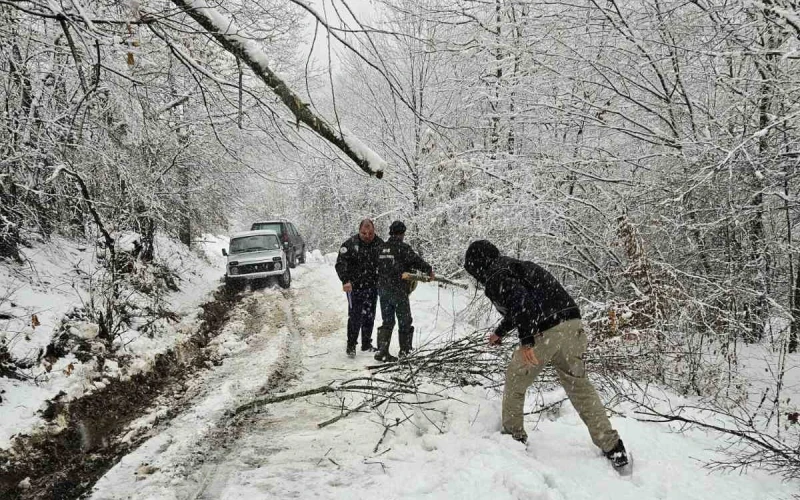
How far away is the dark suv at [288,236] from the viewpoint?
19.9 meters

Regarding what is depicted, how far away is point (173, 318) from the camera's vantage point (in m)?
8.75

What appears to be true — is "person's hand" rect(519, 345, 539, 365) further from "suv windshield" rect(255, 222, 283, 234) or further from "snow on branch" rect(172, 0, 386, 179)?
"suv windshield" rect(255, 222, 283, 234)

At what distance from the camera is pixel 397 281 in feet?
22.2

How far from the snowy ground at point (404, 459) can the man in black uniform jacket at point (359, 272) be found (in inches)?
78.1

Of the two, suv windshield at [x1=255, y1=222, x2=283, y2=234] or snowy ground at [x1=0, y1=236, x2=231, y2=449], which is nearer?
snowy ground at [x1=0, y1=236, x2=231, y2=449]

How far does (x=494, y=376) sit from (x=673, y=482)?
7.21 ft

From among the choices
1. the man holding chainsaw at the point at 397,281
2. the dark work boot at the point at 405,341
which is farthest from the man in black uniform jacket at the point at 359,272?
the dark work boot at the point at 405,341

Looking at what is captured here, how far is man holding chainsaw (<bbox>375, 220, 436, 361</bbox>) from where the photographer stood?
22.0 feet

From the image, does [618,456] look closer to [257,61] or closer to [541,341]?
[541,341]

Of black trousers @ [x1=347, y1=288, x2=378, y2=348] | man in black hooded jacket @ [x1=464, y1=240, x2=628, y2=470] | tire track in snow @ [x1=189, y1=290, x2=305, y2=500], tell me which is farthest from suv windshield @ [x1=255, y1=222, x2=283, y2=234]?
man in black hooded jacket @ [x1=464, y1=240, x2=628, y2=470]

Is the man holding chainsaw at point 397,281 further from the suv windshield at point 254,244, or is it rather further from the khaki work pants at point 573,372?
→ the suv windshield at point 254,244

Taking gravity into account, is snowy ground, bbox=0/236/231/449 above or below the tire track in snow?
above

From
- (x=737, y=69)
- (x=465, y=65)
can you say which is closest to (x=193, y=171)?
(x=465, y=65)

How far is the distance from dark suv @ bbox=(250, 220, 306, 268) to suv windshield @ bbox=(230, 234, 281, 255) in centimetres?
337
